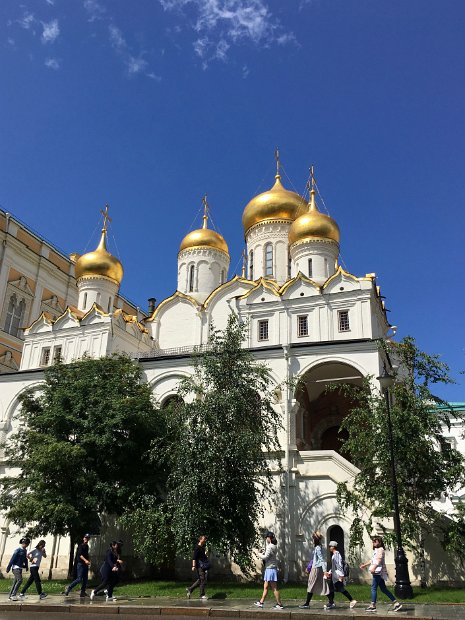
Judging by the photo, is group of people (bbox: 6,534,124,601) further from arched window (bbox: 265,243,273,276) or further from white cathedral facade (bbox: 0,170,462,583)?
arched window (bbox: 265,243,273,276)

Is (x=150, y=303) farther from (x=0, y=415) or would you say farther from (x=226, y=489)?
(x=226, y=489)

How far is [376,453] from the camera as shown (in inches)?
674

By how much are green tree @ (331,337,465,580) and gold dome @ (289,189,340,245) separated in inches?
533

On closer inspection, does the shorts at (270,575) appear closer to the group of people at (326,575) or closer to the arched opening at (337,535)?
the group of people at (326,575)

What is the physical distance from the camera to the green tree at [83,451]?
755 inches

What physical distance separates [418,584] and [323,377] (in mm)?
10976

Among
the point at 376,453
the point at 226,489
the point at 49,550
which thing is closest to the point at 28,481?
the point at 49,550

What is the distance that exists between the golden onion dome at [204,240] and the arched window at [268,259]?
3.83 meters

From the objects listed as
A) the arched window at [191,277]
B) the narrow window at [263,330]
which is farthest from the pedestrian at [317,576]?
the arched window at [191,277]

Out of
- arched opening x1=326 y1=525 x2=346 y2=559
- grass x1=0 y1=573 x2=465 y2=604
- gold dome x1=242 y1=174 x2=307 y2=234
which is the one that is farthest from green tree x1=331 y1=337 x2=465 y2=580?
gold dome x1=242 y1=174 x2=307 y2=234

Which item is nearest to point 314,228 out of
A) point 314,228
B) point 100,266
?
point 314,228

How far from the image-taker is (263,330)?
1102 inches

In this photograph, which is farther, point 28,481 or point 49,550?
point 49,550

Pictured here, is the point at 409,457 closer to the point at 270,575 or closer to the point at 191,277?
the point at 270,575
